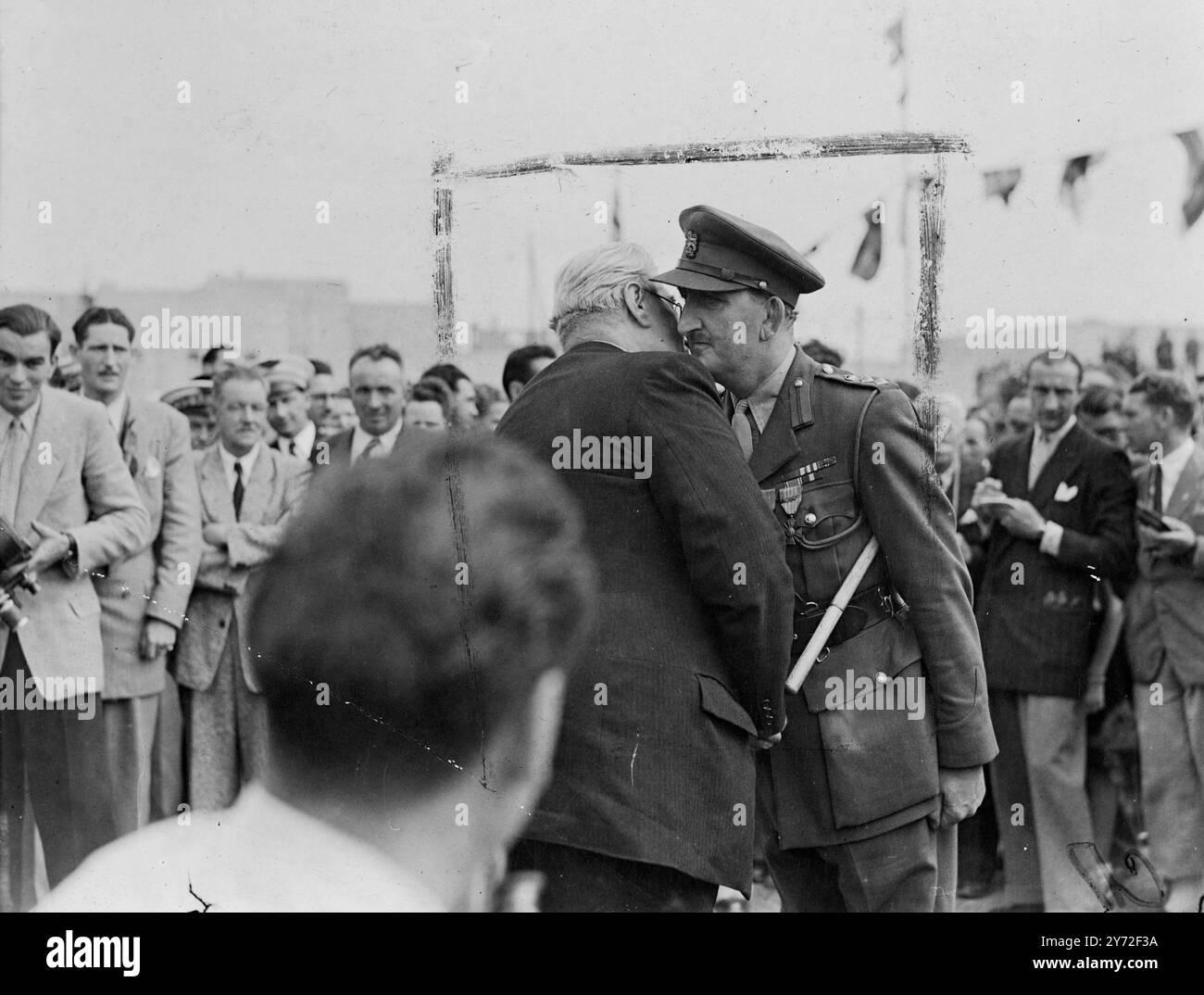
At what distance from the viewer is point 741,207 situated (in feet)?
10.2

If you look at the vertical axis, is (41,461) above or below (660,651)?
above

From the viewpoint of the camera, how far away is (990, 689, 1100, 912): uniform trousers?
317 cm

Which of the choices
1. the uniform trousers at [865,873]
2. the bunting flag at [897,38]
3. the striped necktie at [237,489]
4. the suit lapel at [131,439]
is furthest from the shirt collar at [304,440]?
the bunting flag at [897,38]

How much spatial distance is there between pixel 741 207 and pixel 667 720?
1088 millimetres

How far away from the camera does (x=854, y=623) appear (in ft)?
10.0

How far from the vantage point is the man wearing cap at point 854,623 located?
303 centimetres

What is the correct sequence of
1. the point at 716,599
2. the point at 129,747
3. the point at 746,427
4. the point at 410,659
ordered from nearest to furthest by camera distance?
the point at 410,659 < the point at 716,599 < the point at 746,427 < the point at 129,747

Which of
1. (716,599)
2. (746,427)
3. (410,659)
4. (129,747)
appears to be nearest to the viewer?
(410,659)

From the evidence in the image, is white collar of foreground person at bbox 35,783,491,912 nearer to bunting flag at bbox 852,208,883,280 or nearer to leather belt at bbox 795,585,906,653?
leather belt at bbox 795,585,906,653

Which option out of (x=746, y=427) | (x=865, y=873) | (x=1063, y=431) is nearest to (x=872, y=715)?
(x=865, y=873)

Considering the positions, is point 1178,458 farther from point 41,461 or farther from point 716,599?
point 41,461

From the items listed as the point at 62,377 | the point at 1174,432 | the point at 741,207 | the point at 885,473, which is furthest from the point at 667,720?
the point at 62,377

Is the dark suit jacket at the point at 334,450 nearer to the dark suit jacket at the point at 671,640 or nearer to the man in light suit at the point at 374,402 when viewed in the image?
the man in light suit at the point at 374,402

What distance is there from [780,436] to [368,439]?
0.86 metres
